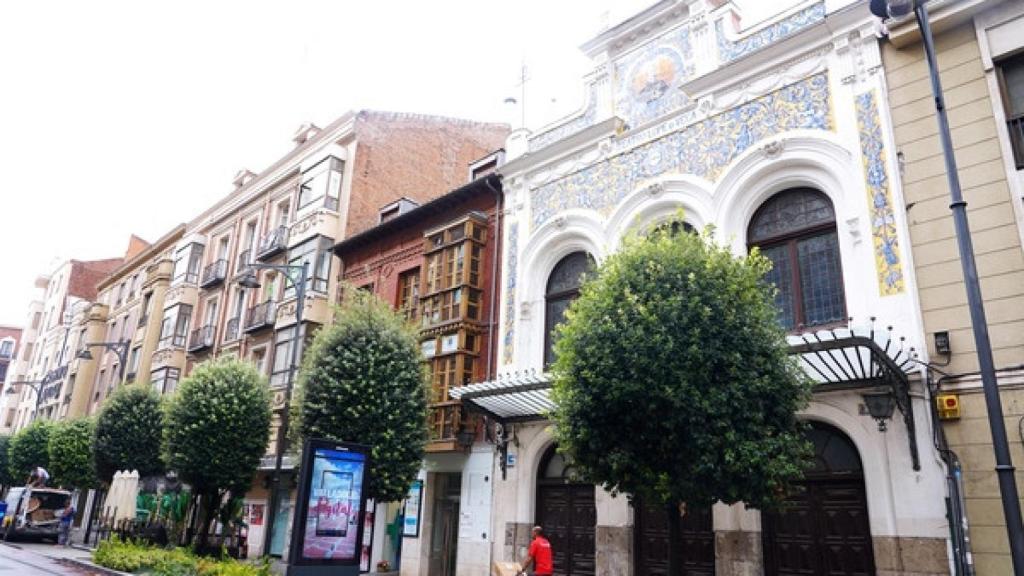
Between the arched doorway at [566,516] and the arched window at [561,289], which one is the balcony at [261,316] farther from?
the arched doorway at [566,516]

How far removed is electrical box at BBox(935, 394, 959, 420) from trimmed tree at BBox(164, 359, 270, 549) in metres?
16.4

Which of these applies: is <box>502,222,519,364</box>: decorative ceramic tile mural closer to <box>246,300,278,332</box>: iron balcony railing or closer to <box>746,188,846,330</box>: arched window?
<box>746,188,846,330</box>: arched window

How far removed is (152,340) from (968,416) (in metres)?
34.7

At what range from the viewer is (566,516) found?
48.0 ft

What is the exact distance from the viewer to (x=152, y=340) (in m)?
34.8

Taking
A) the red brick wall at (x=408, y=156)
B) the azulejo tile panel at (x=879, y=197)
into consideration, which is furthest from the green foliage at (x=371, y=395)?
the red brick wall at (x=408, y=156)

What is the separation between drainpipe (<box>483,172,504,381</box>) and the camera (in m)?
17.3

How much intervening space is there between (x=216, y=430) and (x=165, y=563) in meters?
4.76

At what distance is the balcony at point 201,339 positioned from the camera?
29.9 metres

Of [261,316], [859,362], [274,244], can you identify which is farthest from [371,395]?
[274,244]

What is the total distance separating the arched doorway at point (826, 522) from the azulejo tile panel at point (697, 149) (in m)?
5.40

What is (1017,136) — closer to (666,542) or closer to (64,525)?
(666,542)

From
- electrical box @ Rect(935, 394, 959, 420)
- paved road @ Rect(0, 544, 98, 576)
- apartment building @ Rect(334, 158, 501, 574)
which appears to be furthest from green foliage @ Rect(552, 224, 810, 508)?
paved road @ Rect(0, 544, 98, 576)

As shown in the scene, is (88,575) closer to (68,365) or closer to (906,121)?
Answer: (906,121)
